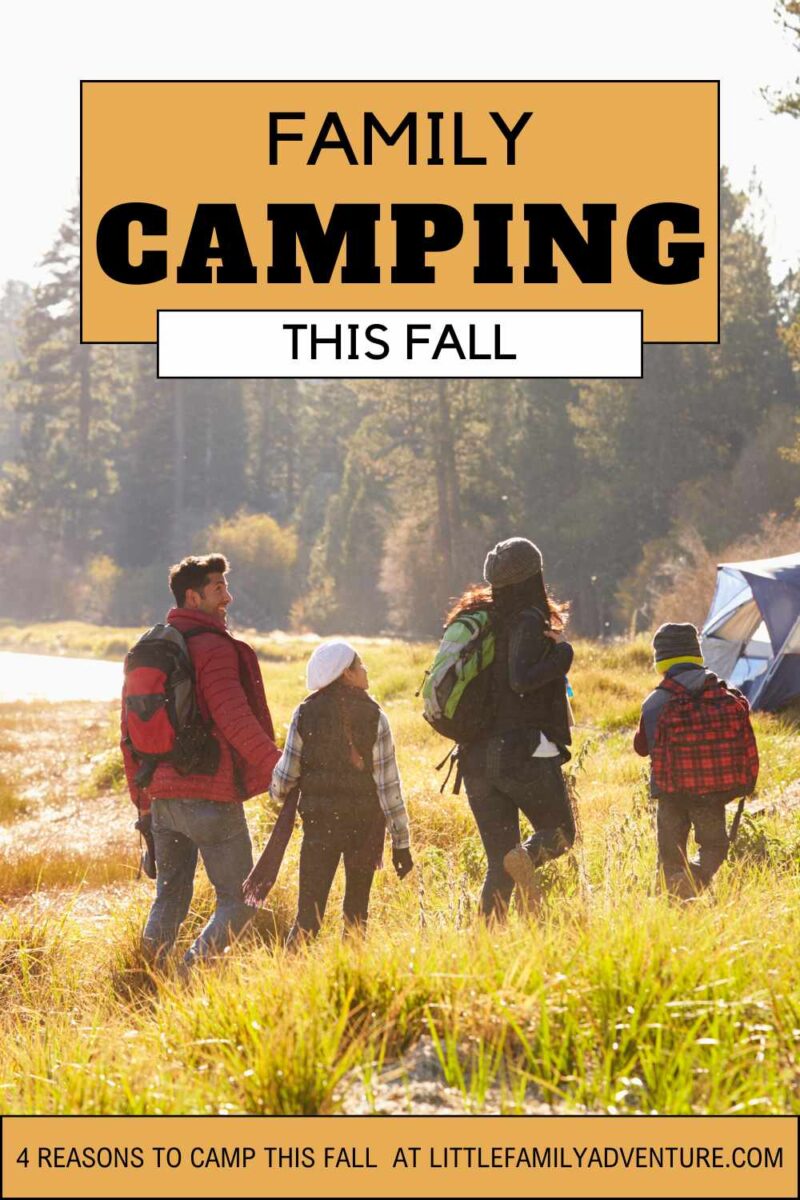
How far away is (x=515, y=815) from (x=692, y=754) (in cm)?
100

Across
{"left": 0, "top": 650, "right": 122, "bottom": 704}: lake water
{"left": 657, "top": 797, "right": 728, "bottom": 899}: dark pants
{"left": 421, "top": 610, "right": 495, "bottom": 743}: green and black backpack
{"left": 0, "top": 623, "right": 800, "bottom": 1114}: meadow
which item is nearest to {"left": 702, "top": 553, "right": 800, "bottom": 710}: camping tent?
{"left": 0, "top": 623, "right": 800, "bottom": 1114}: meadow

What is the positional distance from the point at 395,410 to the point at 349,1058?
46.8 metres

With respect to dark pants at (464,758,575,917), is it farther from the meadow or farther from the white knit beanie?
the white knit beanie

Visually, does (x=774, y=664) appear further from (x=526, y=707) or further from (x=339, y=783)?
(x=339, y=783)

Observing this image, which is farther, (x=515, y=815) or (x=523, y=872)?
(x=515, y=815)

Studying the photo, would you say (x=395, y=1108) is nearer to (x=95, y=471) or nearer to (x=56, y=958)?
(x=56, y=958)

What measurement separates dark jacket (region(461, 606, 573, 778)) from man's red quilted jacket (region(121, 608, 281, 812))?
93 centimetres

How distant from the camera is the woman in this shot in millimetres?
5395

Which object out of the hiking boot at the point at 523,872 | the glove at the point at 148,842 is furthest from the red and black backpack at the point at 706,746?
the glove at the point at 148,842

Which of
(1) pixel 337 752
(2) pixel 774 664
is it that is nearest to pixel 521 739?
(1) pixel 337 752

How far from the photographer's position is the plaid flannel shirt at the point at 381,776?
18.5ft

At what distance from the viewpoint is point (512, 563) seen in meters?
5.53

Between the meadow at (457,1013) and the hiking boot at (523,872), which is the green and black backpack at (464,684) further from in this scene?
the meadow at (457,1013)

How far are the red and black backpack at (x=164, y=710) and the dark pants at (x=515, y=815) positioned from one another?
1.19 metres
